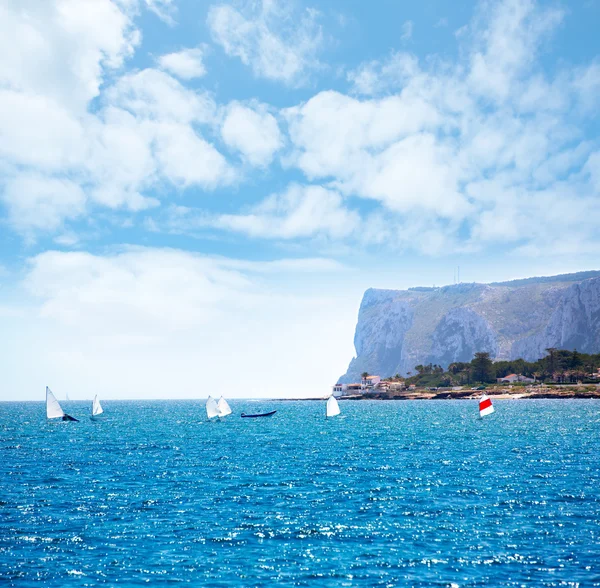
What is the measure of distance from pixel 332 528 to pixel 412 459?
3007 cm

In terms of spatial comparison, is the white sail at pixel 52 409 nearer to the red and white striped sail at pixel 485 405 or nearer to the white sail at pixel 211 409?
the white sail at pixel 211 409

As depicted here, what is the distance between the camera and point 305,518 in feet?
114

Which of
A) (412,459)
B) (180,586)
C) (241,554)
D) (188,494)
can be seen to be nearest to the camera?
(180,586)

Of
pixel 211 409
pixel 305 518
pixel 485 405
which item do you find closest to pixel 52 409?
pixel 211 409

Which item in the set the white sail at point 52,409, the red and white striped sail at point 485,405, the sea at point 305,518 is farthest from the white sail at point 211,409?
the sea at point 305,518

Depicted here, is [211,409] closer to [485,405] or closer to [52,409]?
[52,409]

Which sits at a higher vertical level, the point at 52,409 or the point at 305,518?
the point at 52,409

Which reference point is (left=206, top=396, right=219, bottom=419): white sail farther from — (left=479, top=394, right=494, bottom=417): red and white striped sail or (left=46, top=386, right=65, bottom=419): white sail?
(left=479, top=394, right=494, bottom=417): red and white striped sail

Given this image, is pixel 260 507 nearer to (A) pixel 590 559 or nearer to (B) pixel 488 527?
(B) pixel 488 527

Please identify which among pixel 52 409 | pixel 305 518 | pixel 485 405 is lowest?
pixel 485 405

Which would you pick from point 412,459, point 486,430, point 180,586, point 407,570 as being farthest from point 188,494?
point 486,430

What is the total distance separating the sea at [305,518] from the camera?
82.7ft

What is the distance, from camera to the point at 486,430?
95500 millimetres

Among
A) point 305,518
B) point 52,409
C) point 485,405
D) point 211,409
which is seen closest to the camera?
point 305,518
